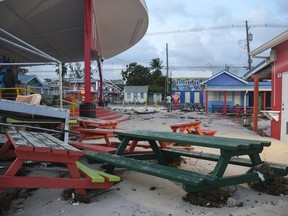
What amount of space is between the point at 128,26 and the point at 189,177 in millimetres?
15250

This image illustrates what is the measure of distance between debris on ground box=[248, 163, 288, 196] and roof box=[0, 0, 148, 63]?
738 cm

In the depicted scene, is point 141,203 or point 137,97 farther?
point 137,97

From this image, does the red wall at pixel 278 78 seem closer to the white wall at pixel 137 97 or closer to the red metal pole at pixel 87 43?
the red metal pole at pixel 87 43

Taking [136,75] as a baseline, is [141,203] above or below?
below

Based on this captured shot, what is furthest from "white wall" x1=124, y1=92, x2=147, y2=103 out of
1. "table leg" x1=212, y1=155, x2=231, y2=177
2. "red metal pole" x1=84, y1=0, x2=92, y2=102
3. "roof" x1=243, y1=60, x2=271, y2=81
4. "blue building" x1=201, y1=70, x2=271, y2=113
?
"table leg" x1=212, y1=155, x2=231, y2=177

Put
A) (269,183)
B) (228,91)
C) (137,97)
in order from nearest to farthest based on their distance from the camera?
(269,183), (228,91), (137,97)

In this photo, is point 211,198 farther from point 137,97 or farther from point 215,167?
point 137,97

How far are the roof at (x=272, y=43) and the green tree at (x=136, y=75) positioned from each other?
67.9m

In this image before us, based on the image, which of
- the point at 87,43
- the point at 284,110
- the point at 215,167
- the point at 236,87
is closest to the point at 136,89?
the point at 236,87

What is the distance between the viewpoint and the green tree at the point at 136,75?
7969 centimetres

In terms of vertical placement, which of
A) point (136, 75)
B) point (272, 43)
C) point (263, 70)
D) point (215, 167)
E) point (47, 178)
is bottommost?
point (47, 178)

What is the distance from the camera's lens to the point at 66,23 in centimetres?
1598

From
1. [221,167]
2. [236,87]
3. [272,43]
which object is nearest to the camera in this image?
[221,167]

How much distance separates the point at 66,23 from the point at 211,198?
14.0 metres
